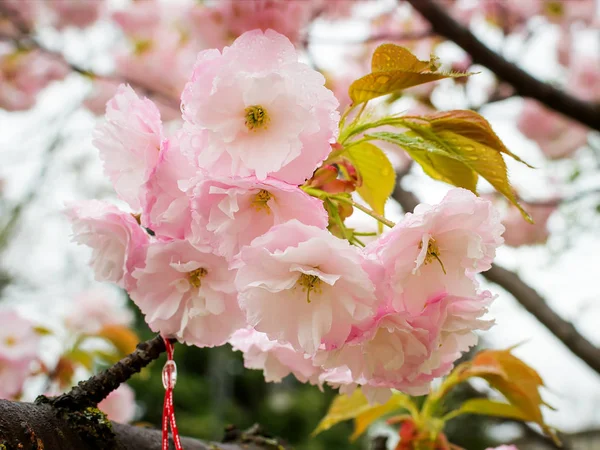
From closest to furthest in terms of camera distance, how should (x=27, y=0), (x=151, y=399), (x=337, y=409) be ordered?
(x=337, y=409) → (x=27, y=0) → (x=151, y=399)

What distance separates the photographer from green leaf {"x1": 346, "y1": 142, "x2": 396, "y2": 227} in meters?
0.56

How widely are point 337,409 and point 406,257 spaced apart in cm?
49

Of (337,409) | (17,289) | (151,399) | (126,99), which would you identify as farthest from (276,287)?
(17,289)

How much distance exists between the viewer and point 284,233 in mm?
371

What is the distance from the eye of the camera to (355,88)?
19.1 inches

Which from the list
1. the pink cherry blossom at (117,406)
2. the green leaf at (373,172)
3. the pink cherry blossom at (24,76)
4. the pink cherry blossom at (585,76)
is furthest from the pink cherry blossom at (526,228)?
the green leaf at (373,172)

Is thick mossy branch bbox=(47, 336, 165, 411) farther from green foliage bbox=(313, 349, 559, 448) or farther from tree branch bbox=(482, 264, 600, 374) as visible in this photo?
tree branch bbox=(482, 264, 600, 374)

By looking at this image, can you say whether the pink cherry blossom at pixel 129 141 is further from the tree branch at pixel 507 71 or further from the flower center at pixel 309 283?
the tree branch at pixel 507 71

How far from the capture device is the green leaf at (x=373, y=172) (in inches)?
22.2

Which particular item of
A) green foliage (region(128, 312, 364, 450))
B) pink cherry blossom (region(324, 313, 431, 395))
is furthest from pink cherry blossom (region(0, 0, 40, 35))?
green foliage (region(128, 312, 364, 450))

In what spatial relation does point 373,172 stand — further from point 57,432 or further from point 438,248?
point 57,432

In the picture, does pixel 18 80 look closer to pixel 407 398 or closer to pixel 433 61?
pixel 407 398

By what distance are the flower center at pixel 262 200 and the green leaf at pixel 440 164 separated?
144 mm

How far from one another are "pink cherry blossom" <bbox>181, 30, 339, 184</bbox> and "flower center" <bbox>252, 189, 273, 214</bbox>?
2 centimetres
